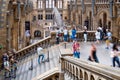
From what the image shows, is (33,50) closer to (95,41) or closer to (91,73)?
(95,41)

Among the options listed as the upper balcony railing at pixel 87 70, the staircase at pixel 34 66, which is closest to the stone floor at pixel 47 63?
→ the staircase at pixel 34 66

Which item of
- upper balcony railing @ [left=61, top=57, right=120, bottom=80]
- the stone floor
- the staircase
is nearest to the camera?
upper balcony railing @ [left=61, top=57, right=120, bottom=80]

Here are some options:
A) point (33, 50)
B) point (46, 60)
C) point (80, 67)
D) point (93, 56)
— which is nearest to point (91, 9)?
point (33, 50)

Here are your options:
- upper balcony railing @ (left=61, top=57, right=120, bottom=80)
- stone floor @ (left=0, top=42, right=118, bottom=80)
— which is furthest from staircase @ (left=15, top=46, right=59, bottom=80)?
upper balcony railing @ (left=61, top=57, right=120, bottom=80)

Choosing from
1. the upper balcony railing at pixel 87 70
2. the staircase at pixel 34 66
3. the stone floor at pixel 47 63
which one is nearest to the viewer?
the upper balcony railing at pixel 87 70

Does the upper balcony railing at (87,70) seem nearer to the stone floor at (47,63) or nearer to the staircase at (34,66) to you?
the stone floor at (47,63)

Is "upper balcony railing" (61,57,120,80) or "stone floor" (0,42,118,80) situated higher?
"upper balcony railing" (61,57,120,80)

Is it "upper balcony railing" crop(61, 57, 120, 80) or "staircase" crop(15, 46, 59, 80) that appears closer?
"upper balcony railing" crop(61, 57, 120, 80)

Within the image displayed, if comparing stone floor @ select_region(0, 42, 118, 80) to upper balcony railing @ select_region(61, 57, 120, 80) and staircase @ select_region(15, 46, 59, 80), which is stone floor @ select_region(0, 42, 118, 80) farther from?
upper balcony railing @ select_region(61, 57, 120, 80)

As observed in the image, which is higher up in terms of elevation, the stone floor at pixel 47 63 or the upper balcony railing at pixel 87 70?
the upper balcony railing at pixel 87 70

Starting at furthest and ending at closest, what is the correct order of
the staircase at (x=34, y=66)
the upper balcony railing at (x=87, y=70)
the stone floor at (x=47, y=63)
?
the staircase at (x=34, y=66), the stone floor at (x=47, y=63), the upper balcony railing at (x=87, y=70)

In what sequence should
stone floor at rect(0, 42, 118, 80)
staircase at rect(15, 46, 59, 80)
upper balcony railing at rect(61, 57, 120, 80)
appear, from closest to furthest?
upper balcony railing at rect(61, 57, 120, 80)
stone floor at rect(0, 42, 118, 80)
staircase at rect(15, 46, 59, 80)

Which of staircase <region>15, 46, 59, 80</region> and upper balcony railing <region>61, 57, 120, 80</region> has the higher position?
upper balcony railing <region>61, 57, 120, 80</region>

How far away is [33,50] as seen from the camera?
26219 mm
